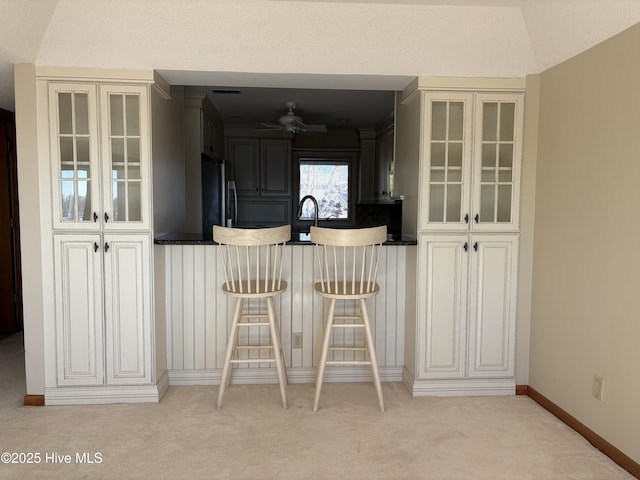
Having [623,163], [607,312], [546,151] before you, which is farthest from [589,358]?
[546,151]

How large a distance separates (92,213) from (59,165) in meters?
0.33

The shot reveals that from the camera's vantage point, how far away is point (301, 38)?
2.72 metres

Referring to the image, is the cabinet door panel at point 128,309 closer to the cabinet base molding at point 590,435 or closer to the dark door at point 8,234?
the dark door at point 8,234

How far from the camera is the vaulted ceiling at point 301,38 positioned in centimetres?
261

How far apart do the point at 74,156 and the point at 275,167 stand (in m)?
Answer: 3.93

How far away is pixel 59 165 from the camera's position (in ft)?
8.92

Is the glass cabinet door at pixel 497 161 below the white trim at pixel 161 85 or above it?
below

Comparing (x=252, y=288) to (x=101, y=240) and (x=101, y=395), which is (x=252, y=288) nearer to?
(x=101, y=240)

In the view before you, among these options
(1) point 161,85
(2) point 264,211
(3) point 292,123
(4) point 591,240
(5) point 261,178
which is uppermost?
(3) point 292,123

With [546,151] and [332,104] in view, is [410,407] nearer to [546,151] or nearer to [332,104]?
[546,151]

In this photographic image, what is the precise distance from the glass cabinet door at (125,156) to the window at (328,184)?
3947mm

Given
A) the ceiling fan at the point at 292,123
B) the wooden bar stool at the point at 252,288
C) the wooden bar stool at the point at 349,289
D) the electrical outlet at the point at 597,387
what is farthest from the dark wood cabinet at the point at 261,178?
the electrical outlet at the point at 597,387

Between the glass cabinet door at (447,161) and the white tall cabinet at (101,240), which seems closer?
the white tall cabinet at (101,240)

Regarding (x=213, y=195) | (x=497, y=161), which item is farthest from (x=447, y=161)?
(x=213, y=195)
